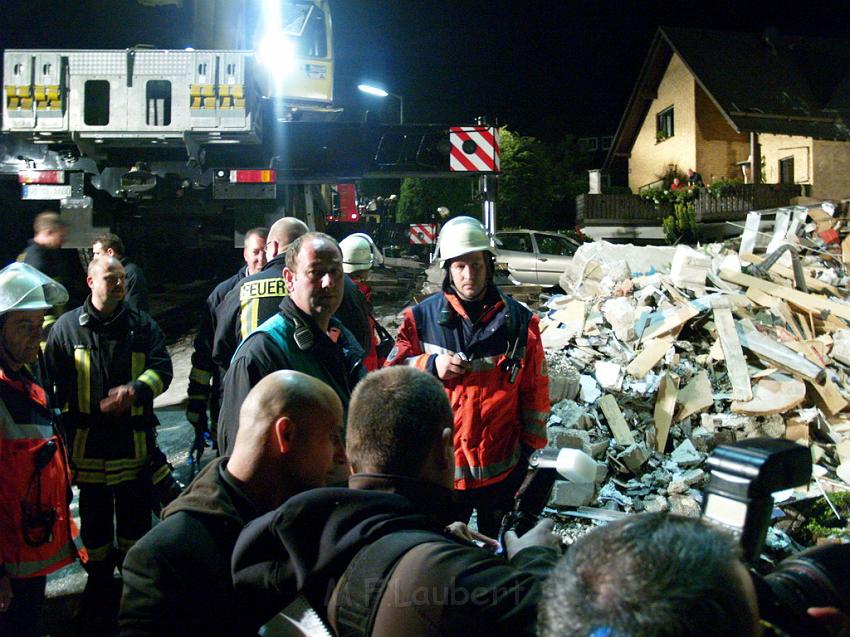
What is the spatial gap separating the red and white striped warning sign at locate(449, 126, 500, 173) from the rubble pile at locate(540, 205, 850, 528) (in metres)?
1.89

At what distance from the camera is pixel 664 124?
98.3 feet

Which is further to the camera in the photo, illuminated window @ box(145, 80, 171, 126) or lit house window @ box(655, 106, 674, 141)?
lit house window @ box(655, 106, 674, 141)

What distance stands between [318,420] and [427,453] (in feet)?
1.03

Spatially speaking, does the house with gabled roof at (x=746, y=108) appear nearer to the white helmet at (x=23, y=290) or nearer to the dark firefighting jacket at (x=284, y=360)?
the dark firefighting jacket at (x=284, y=360)

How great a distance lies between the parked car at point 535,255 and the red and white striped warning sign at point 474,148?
5.02 metres

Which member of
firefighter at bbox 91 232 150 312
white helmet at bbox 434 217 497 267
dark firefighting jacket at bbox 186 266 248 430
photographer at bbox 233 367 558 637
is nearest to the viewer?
photographer at bbox 233 367 558 637

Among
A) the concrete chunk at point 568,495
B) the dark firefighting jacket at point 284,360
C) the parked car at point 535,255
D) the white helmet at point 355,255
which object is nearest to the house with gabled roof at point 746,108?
the parked car at point 535,255

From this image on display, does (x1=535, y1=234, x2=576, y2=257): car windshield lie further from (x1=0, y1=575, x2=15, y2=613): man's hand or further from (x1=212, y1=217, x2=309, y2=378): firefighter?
(x1=0, y1=575, x2=15, y2=613): man's hand

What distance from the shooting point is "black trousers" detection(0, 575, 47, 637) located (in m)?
2.55

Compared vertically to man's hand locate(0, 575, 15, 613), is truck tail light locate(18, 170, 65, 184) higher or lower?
higher

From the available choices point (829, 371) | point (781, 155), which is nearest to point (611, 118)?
point (781, 155)

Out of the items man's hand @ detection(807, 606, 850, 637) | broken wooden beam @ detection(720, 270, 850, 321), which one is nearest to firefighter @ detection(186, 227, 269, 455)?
man's hand @ detection(807, 606, 850, 637)

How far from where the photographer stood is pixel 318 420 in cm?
167

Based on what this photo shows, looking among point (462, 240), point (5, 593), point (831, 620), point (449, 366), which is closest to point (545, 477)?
point (831, 620)
